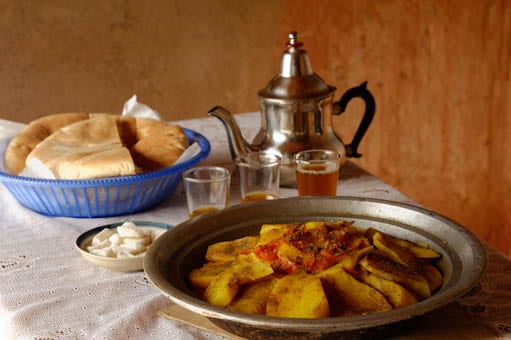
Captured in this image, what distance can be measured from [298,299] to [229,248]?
0.65 ft

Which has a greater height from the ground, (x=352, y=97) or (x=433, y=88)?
(x=352, y=97)

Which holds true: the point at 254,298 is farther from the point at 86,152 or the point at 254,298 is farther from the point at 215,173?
the point at 86,152

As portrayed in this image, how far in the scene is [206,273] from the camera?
87cm

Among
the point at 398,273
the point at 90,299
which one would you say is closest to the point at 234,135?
the point at 90,299

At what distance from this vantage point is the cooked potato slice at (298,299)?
2.39ft

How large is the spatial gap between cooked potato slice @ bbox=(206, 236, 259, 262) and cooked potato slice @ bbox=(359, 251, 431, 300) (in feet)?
0.54

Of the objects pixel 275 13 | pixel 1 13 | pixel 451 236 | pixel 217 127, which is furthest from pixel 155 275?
pixel 275 13

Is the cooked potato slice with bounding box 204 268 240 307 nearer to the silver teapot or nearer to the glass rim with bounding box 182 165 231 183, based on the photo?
the glass rim with bounding box 182 165 231 183

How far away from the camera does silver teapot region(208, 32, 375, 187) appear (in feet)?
4.35

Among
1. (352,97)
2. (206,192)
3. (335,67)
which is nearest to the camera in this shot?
(206,192)

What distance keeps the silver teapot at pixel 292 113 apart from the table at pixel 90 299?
223 mm

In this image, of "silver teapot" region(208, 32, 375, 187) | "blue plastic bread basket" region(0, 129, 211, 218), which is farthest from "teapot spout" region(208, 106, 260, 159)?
"blue plastic bread basket" region(0, 129, 211, 218)

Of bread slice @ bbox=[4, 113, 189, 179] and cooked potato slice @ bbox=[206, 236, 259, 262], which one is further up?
bread slice @ bbox=[4, 113, 189, 179]

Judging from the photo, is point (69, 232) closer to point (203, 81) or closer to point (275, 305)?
point (275, 305)
